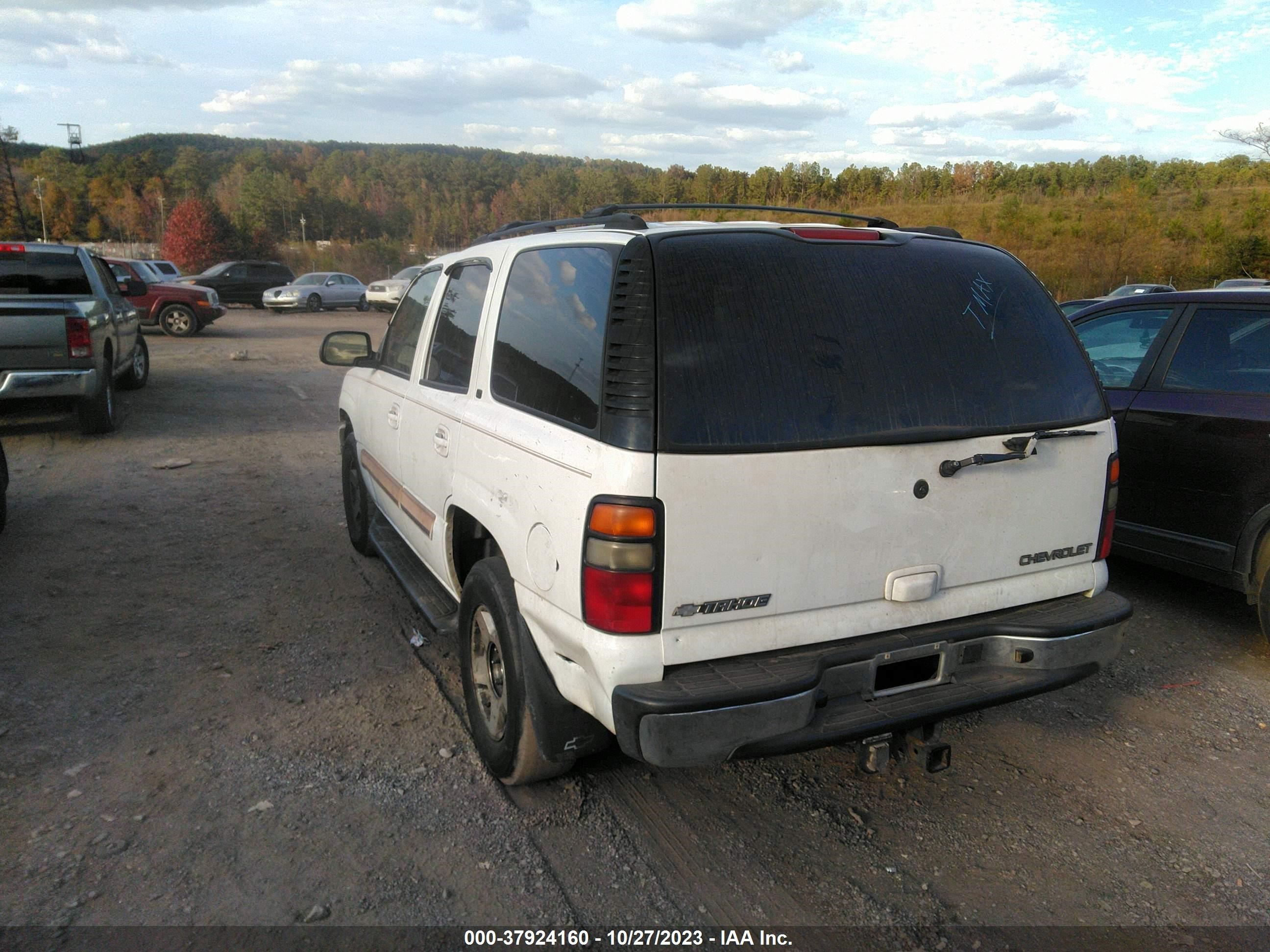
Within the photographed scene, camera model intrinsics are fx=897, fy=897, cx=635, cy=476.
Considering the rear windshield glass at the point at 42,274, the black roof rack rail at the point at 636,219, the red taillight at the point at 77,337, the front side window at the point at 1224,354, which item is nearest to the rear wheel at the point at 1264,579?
the front side window at the point at 1224,354

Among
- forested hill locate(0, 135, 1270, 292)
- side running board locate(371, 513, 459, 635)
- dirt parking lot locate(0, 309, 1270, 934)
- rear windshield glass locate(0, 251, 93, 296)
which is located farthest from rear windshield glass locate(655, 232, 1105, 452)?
forested hill locate(0, 135, 1270, 292)

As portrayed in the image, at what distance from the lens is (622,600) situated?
95.0 inches

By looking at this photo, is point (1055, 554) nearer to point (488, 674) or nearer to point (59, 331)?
point (488, 674)

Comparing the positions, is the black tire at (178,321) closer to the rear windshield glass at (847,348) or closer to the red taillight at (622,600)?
the rear windshield glass at (847,348)

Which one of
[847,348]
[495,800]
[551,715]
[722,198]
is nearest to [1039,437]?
[847,348]

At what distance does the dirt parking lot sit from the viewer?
8.62 ft

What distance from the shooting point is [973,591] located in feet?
9.36

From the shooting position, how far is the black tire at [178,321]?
21406 millimetres

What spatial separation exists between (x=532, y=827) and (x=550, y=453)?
1.27 m

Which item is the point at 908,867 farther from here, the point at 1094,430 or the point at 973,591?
the point at 1094,430

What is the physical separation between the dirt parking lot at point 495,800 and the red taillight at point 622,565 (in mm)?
884

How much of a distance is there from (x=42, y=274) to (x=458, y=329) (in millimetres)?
7993

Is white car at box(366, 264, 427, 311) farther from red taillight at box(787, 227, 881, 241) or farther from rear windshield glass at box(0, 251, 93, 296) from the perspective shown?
red taillight at box(787, 227, 881, 241)

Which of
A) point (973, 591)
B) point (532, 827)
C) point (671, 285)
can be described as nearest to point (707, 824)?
point (532, 827)
